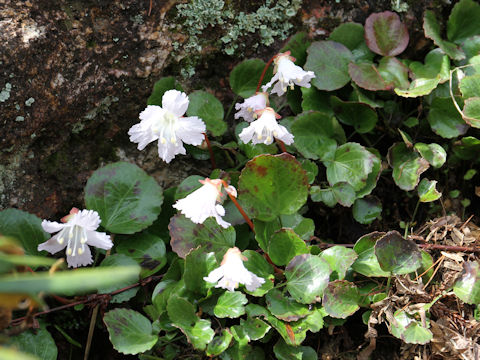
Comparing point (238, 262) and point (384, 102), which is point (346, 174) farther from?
point (238, 262)

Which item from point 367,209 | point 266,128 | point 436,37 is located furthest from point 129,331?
point 436,37

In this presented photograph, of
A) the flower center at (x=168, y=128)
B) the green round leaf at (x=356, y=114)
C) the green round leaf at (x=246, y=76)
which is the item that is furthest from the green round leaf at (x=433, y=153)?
the flower center at (x=168, y=128)

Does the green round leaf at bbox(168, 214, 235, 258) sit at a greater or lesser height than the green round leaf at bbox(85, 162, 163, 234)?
lesser

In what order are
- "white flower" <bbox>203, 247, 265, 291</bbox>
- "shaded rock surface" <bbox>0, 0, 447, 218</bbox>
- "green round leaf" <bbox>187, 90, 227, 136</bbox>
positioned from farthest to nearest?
"green round leaf" <bbox>187, 90, 227, 136</bbox>
"shaded rock surface" <bbox>0, 0, 447, 218</bbox>
"white flower" <bbox>203, 247, 265, 291</bbox>

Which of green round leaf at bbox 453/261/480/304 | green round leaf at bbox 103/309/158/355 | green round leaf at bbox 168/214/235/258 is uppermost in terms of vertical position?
green round leaf at bbox 168/214/235/258

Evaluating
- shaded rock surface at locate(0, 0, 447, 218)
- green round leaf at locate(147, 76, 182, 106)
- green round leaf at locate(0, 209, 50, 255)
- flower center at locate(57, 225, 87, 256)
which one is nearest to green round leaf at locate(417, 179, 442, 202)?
shaded rock surface at locate(0, 0, 447, 218)

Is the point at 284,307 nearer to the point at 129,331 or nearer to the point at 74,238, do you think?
the point at 129,331

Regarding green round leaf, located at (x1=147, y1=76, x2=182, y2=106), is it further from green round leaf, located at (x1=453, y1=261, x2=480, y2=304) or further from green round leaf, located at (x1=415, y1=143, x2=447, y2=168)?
green round leaf, located at (x1=453, y1=261, x2=480, y2=304)
